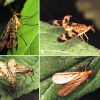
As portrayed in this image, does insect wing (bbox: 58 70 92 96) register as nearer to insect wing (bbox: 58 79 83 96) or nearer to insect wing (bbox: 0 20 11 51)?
insect wing (bbox: 58 79 83 96)

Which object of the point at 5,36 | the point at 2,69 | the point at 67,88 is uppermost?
the point at 5,36

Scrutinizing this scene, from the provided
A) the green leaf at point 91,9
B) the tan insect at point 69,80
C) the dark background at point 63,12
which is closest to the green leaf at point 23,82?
the tan insect at point 69,80

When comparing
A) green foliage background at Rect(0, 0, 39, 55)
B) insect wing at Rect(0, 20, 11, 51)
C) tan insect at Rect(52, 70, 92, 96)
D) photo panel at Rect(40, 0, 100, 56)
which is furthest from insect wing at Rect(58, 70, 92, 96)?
insect wing at Rect(0, 20, 11, 51)

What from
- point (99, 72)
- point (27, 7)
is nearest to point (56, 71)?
point (99, 72)

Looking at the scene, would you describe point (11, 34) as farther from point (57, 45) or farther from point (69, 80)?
point (69, 80)

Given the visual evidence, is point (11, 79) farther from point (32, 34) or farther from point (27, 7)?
point (27, 7)

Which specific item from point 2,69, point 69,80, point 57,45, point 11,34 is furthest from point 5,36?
point 69,80
